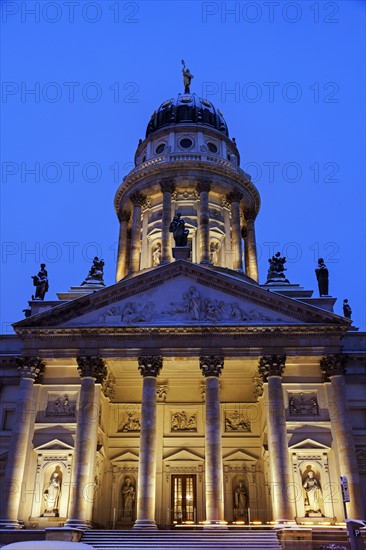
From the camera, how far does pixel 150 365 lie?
2958 centimetres

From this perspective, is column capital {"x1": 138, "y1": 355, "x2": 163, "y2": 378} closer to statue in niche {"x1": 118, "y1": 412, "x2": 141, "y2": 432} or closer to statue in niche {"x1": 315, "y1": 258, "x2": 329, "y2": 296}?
statue in niche {"x1": 118, "y1": 412, "x2": 141, "y2": 432}

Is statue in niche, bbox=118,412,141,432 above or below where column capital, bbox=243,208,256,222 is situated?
below

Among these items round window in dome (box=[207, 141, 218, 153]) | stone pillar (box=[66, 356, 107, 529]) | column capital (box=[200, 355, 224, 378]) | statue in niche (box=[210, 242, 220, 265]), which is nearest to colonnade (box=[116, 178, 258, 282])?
statue in niche (box=[210, 242, 220, 265])

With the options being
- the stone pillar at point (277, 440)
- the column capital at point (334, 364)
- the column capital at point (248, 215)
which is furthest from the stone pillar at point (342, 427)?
the column capital at point (248, 215)

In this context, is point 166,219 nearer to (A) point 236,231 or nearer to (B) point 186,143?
(A) point 236,231

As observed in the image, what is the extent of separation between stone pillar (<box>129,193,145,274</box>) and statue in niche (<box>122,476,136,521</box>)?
1531cm

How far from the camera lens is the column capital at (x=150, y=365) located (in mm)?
29594

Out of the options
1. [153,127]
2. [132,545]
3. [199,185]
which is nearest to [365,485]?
[132,545]

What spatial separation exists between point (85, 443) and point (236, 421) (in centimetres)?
962

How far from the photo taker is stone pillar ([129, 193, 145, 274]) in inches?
1668

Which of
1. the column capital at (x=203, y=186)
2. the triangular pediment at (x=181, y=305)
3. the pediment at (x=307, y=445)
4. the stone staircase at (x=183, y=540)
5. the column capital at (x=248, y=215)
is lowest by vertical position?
the stone staircase at (x=183, y=540)

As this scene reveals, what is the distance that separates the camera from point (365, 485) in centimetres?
2897

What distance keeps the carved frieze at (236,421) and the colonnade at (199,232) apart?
36.0ft

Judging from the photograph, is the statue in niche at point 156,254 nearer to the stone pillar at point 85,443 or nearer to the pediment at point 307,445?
the stone pillar at point 85,443
